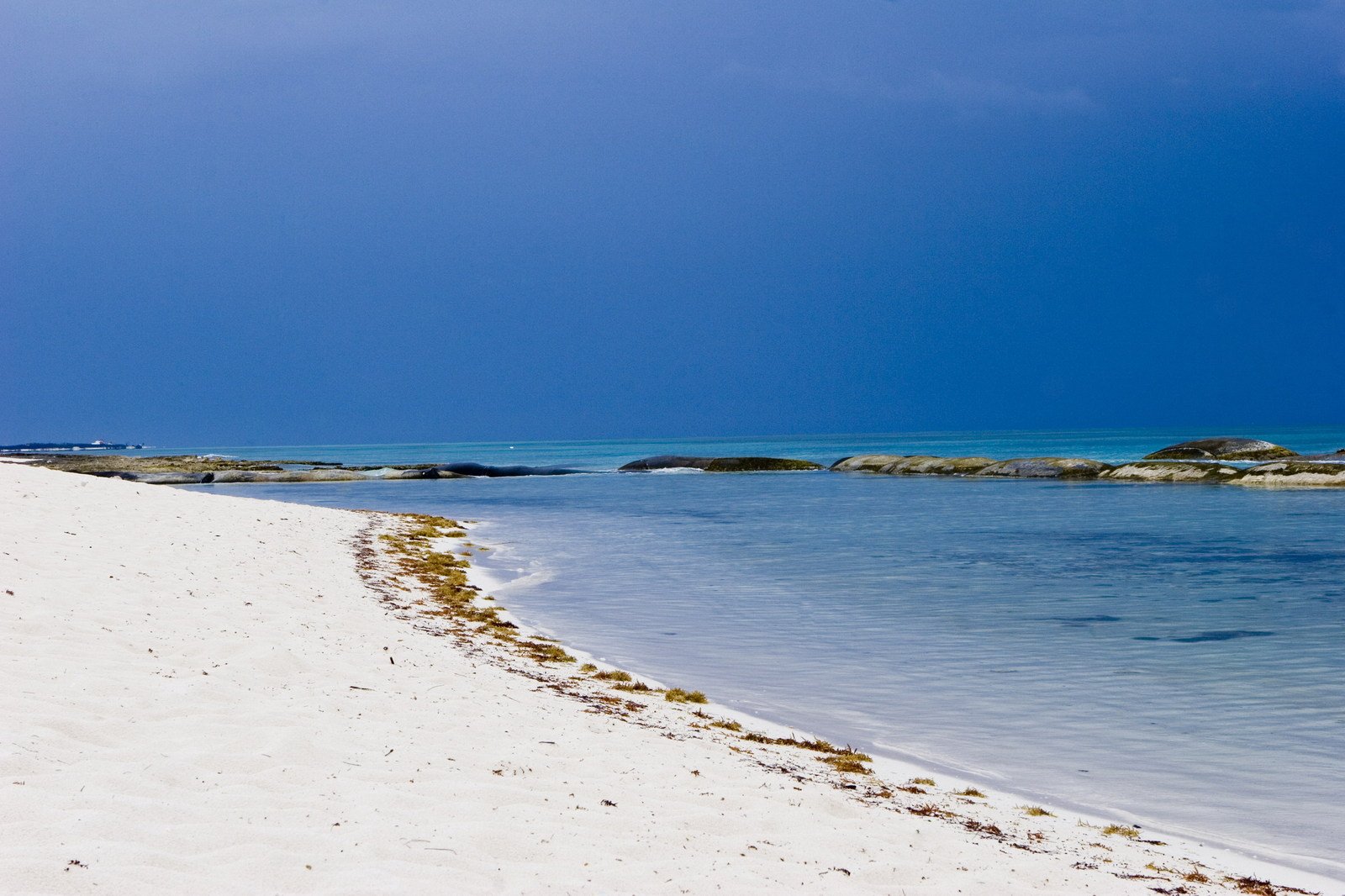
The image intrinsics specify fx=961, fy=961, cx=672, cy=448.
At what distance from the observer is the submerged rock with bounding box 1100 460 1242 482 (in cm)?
5497

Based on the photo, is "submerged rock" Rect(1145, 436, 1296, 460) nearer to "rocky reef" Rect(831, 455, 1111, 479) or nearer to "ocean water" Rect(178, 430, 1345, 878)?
"rocky reef" Rect(831, 455, 1111, 479)

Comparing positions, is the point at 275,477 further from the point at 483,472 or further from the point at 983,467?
the point at 983,467

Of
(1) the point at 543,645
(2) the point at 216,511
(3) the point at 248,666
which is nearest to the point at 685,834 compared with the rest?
(3) the point at 248,666

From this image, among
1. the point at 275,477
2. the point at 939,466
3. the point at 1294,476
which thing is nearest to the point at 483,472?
the point at 275,477

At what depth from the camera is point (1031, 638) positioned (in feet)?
48.6

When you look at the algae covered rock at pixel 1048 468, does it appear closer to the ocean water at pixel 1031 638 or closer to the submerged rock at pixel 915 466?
the submerged rock at pixel 915 466

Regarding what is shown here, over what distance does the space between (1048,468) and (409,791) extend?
63.8 meters

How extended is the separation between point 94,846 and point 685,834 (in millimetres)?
3329

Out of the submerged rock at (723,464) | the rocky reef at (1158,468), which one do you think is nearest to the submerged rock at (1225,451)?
the rocky reef at (1158,468)

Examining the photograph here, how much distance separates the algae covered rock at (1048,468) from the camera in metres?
62.2

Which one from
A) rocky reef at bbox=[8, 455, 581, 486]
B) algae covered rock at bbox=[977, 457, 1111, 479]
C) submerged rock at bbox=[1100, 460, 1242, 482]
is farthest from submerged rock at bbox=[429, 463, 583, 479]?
submerged rock at bbox=[1100, 460, 1242, 482]

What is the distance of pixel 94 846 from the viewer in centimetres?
496

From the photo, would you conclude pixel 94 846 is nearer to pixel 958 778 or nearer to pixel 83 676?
A: pixel 83 676

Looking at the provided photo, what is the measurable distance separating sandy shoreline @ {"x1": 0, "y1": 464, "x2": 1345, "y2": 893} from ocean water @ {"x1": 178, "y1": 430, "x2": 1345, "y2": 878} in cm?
127
